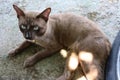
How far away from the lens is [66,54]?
246 cm

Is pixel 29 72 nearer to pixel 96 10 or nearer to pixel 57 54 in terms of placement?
pixel 57 54

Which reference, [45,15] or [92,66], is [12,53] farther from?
[92,66]

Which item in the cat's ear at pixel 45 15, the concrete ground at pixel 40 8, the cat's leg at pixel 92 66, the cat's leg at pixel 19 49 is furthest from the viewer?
the cat's leg at pixel 19 49

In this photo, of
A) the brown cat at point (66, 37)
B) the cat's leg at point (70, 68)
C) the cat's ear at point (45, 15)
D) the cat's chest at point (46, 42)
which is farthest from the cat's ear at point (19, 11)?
the cat's leg at point (70, 68)

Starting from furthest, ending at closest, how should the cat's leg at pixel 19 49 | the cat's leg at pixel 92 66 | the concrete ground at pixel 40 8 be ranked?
the cat's leg at pixel 19 49
the concrete ground at pixel 40 8
the cat's leg at pixel 92 66

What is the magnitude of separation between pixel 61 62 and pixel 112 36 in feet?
1.61

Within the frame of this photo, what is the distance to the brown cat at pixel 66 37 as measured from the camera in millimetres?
2139

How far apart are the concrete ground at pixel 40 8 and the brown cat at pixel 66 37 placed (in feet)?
0.20

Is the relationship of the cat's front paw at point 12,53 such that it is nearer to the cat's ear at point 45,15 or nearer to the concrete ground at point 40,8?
the concrete ground at point 40,8

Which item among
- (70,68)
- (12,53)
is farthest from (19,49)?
(70,68)

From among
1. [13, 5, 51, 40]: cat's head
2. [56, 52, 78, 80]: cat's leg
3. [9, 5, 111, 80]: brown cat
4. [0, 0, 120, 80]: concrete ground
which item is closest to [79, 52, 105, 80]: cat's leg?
[9, 5, 111, 80]: brown cat

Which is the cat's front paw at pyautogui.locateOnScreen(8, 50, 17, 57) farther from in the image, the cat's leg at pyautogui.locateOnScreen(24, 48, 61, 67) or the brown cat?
the cat's leg at pyautogui.locateOnScreen(24, 48, 61, 67)

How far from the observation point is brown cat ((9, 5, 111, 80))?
214 cm

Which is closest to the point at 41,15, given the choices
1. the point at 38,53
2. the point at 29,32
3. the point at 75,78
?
the point at 29,32
